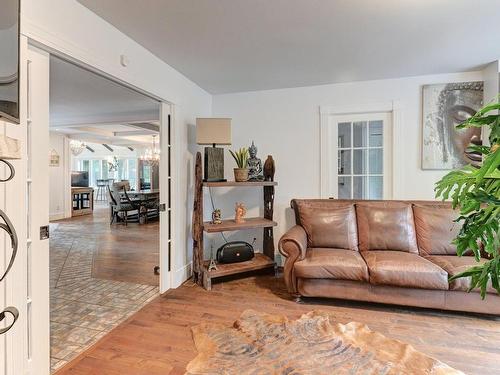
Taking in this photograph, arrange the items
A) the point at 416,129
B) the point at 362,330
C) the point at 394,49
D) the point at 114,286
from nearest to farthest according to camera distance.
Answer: the point at 362,330
the point at 394,49
the point at 114,286
the point at 416,129

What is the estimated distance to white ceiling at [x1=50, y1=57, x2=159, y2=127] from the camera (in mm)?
3303

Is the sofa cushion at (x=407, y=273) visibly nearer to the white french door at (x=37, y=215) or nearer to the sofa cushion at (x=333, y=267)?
the sofa cushion at (x=333, y=267)

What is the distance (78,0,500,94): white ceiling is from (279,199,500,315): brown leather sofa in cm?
156

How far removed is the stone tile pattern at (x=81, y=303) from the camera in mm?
2104

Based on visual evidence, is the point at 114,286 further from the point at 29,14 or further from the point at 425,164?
the point at 425,164

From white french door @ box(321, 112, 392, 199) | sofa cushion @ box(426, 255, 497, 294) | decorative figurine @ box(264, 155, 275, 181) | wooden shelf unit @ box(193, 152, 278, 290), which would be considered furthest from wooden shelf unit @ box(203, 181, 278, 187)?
sofa cushion @ box(426, 255, 497, 294)

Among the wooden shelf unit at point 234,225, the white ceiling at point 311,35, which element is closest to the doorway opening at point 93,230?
the wooden shelf unit at point 234,225

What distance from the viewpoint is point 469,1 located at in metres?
1.90

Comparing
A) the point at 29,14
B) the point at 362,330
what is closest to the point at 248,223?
the point at 362,330

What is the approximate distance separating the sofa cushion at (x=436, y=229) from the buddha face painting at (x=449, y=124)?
0.63 m

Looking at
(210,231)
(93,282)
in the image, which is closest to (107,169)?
(93,282)

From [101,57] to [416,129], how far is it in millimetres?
3438

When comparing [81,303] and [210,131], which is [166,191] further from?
[81,303]

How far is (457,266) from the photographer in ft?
8.09
